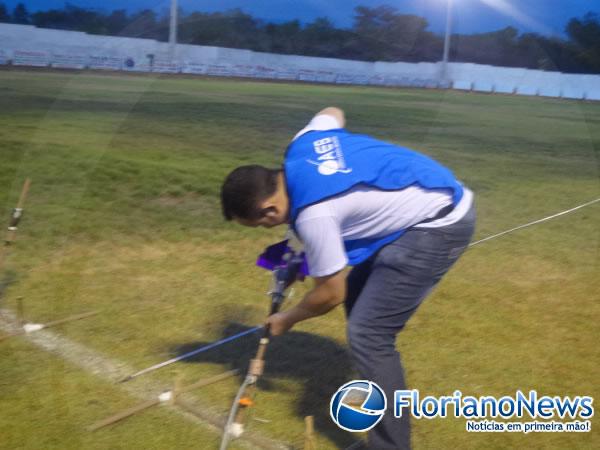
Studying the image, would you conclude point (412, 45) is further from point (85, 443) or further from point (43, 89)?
point (85, 443)

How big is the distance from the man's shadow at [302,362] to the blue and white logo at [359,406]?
23 centimetres

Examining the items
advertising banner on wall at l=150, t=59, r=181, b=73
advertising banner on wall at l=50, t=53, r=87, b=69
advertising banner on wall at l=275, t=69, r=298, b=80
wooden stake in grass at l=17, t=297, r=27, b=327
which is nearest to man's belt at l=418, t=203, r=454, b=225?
wooden stake in grass at l=17, t=297, r=27, b=327

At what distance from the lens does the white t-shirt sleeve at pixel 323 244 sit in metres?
2.09

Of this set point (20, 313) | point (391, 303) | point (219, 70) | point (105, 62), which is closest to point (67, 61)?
point (105, 62)

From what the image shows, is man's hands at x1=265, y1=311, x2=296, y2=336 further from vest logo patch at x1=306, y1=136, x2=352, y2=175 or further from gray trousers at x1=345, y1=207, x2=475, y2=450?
vest logo patch at x1=306, y1=136, x2=352, y2=175

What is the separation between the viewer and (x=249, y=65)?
5461 mm

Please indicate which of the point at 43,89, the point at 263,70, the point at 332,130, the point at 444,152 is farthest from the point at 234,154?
the point at 332,130

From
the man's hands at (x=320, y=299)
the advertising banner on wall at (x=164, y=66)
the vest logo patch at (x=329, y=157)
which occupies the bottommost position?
the man's hands at (x=320, y=299)

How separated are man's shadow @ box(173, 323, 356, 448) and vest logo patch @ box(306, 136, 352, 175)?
119 cm

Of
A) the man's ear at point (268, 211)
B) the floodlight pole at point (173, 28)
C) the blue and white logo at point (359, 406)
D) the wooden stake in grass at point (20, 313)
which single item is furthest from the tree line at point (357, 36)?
the blue and white logo at point (359, 406)

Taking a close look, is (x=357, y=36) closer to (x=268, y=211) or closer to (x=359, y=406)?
(x=268, y=211)

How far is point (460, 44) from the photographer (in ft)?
17.8

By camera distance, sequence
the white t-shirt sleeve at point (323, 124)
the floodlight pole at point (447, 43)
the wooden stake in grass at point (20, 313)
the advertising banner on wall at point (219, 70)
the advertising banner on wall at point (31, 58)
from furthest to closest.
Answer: the advertising banner on wall at point (31, 58), the advertising banner on wall at point (219, 70), the floodlight pole at point (447, 43), the wooden stake in grass at point (20, 313), the white t-shirt sleeve at point (323, 124)

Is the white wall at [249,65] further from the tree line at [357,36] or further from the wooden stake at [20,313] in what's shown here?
the wooden stake at [20,313]
